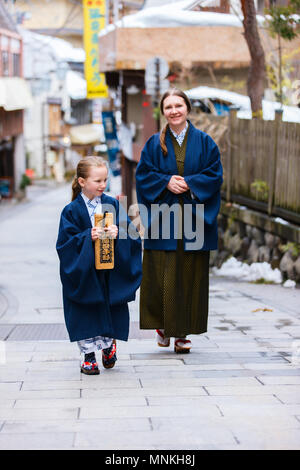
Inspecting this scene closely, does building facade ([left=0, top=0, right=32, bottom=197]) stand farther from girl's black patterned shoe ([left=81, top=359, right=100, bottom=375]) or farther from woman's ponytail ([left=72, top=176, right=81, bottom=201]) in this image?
girl's black patterned shoe ([left=81, top=359, right=100, bottom=375])

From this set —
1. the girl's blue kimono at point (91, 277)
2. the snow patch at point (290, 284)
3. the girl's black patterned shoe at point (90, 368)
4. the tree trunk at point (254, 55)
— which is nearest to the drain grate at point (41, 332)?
the girl's black patterned shoe at point (90, 368)

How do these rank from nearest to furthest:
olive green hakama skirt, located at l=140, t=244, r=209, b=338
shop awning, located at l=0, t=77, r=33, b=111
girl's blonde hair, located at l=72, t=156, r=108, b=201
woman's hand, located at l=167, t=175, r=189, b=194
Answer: girl's blonde hair, located at l=72, t=156, r=108, b=201 → woman's hand, located at l=167, t=175, r=189, b=194 → olive green hakama skirt, located at l=140, t=244, r=209, b=338 → shop awning, located at l=0, t=77, r=33, b=111

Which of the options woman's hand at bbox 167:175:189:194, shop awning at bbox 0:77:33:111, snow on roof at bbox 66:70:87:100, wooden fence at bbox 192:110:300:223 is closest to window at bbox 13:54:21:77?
shop awning at bbox 0:77:33:111

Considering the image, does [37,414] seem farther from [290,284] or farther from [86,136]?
[86,136]

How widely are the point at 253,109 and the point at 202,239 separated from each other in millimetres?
7170

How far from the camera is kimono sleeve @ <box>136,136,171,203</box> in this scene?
5.50 metres

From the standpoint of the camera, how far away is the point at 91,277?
16.3 feet

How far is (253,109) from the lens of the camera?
483 inches

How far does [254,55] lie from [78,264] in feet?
26.6

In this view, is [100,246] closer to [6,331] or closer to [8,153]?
[6,331]

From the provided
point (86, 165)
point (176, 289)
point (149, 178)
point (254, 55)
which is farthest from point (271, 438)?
point (254, 55)

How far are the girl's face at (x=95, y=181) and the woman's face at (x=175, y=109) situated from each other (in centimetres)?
80

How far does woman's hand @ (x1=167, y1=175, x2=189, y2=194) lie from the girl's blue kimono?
53 cm

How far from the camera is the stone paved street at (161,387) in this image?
146 inches
